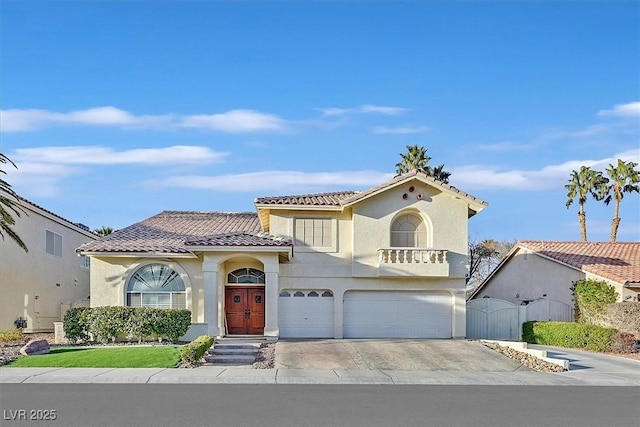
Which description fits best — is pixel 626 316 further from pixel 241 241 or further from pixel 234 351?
pixel 234 351

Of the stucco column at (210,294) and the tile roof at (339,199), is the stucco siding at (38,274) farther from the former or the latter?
the tile roof at (339,199)

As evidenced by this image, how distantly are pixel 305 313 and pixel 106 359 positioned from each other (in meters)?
10.3

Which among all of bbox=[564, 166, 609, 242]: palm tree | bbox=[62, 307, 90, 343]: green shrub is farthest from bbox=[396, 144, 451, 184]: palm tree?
bbox=[62, 307, 90, 343]: green shrub

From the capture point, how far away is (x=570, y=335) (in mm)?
30109

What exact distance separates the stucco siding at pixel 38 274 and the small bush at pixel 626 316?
2498 centimetres

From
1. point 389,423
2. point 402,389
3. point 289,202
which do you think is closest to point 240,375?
point 402,389

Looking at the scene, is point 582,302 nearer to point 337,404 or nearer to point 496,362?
point 496,362

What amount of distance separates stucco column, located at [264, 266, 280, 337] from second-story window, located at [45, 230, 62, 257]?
13977 millimetres

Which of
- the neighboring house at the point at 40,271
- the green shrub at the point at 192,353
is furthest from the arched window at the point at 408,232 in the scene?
the neighboring house at the point at 40,271

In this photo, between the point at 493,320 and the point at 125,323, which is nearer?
the point at 125,323

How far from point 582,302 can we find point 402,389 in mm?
17709

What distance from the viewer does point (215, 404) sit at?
15164 mm

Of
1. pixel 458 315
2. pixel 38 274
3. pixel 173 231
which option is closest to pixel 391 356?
pixel 458 315

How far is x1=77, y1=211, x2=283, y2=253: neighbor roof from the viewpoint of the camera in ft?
94.8
